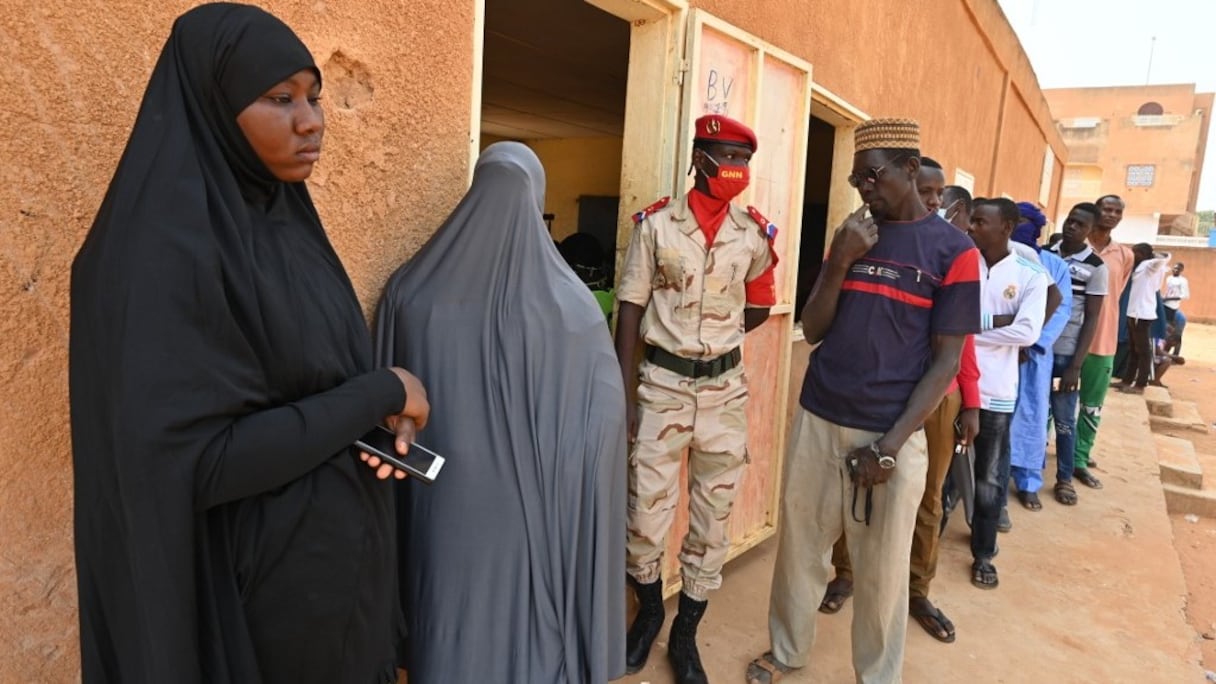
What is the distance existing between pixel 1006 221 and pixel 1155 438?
5.26 metres

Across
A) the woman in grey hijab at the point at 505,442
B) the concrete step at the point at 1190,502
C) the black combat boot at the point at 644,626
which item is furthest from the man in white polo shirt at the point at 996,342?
the concrete step at the point at 1190,502

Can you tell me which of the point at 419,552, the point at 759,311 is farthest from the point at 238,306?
the point at 759,311

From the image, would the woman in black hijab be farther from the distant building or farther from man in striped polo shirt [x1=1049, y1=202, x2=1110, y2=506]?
the distant building

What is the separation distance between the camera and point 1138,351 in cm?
934

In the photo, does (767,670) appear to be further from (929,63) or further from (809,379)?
(929,63)

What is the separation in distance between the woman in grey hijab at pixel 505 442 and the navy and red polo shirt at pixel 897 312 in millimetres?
976

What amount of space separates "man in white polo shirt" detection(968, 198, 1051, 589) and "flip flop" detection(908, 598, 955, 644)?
0.66 meters

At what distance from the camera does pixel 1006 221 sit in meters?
3.74

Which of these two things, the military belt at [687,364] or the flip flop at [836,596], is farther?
the flip flop at [836,596]

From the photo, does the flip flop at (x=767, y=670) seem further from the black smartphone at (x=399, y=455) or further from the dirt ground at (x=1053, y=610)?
the black smartphone at (x=399, y=455)

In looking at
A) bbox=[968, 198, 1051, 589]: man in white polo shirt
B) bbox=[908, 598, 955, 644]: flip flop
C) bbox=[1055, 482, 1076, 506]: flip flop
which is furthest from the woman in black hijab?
bbox=[1055, 482, 1076, 506]: flip flop

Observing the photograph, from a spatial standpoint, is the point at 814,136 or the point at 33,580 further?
the point at 814,136

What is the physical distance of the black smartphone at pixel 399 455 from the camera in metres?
1.37

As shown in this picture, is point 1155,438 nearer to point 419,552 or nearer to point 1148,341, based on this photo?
point 1148,341
